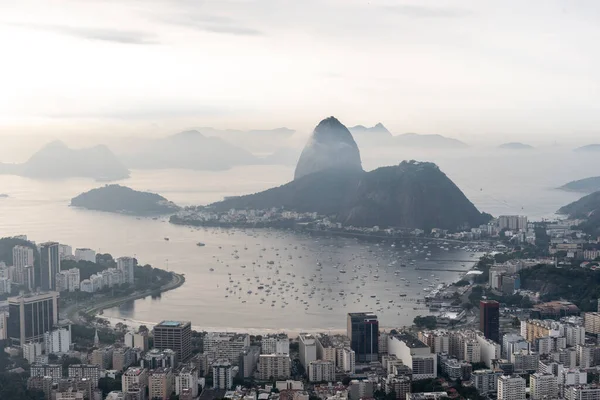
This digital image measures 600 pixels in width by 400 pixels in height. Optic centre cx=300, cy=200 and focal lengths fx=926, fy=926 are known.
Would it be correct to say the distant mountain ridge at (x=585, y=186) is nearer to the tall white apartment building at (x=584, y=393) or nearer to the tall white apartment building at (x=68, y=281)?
the tall white apartment building at (x=68, y=281)

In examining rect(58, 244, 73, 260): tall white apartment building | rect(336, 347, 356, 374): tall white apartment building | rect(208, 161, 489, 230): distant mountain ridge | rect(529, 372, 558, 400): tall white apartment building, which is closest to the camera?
rect(529, 372, 558, 400): tall white apartment building

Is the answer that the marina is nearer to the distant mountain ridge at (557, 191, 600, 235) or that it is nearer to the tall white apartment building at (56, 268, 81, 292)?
the tall white apartment building at (56, 268, 81, 292)

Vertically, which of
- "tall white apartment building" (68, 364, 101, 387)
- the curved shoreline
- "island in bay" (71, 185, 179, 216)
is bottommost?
"tall white apartment building" (68, 364, 101, 387)

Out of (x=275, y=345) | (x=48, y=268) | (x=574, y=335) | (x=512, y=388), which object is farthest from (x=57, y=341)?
(x=574, y=335)

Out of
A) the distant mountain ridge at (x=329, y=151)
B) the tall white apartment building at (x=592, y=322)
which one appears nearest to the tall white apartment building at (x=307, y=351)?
the tall white apartment building at (x=592, y=322)

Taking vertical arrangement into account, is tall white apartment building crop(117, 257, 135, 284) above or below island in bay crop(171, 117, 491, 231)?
below

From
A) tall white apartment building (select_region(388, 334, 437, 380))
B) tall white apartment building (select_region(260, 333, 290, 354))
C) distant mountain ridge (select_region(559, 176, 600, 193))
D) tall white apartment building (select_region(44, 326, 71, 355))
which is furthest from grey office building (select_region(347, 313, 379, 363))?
distant mountain ridge (select_region(559, 176, 600, 193))

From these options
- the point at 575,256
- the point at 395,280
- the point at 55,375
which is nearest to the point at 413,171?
the point at 575,256

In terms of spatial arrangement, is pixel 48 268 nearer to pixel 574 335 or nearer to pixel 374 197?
Result: pixel 574 335
